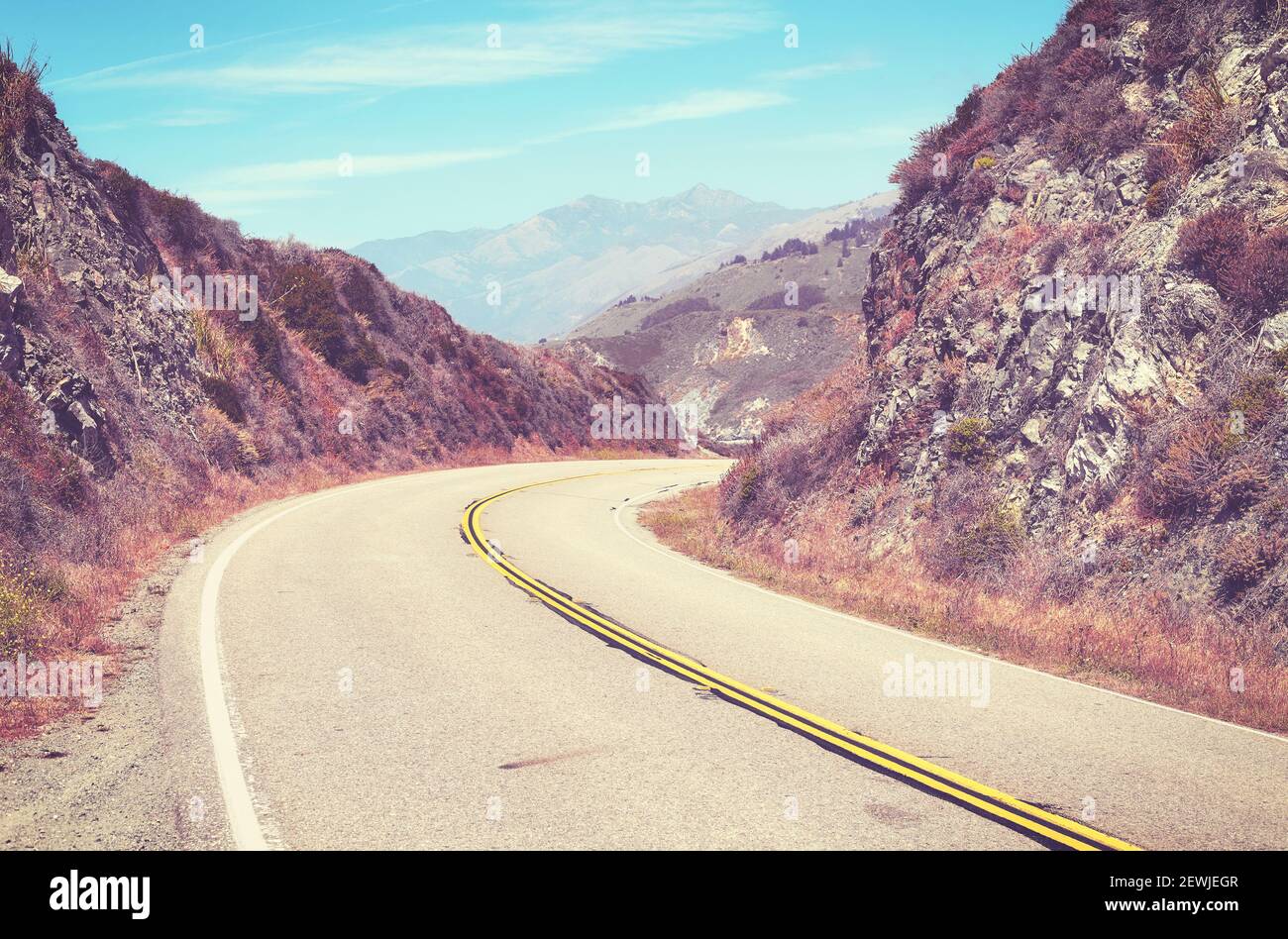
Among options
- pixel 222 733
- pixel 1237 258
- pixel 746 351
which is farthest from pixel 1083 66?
pixel 746 351

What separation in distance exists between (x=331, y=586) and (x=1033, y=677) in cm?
837

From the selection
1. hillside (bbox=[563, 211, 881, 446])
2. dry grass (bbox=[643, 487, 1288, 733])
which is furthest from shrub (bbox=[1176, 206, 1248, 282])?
hillside (bbox=[563, 211, 881, 446])

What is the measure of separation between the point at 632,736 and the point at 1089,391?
358 inches

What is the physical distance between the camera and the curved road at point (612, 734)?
5297mm

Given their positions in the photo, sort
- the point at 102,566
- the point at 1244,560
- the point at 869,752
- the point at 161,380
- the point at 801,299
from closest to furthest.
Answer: the point at 869,752 → the point at 1244,560 → the point at 102,566 → the point at 161,380 → the point at 801,299

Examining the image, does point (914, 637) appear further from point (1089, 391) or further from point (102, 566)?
point (102, 566)

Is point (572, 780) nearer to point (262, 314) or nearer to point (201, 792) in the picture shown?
point (201, 792)

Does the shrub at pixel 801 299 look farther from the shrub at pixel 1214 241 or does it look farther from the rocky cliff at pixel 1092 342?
the shrub at pixel 1214 241

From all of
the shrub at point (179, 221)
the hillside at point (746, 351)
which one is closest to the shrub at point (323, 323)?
the shrub at point (179, 221)

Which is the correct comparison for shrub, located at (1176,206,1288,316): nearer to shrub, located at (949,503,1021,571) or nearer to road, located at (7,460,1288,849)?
shrub, located at (949,503,1021,571)

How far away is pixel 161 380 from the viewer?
22859 millimetres

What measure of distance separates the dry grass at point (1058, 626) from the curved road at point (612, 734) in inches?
22.0
